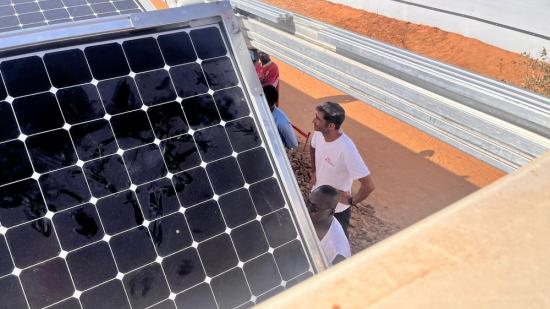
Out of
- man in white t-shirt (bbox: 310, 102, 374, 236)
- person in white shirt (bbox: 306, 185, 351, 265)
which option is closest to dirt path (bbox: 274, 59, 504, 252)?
man in white t-shirt (bbox: 310, 102, 374, 236)

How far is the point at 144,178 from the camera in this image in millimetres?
2916

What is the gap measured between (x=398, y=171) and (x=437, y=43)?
9.16 meters

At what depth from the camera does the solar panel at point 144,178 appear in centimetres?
261

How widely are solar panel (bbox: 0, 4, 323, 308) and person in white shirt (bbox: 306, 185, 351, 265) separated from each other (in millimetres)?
1065

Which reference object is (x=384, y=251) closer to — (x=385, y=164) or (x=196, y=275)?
(x=196, y=275)

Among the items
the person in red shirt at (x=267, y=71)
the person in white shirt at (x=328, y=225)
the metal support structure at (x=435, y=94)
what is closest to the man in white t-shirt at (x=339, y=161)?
the person in white shirt at (x=328, y=225)

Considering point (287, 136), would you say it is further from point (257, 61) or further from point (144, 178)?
point (144, 178)

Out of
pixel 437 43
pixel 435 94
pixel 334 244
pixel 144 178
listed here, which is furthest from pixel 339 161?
pixel 437 43

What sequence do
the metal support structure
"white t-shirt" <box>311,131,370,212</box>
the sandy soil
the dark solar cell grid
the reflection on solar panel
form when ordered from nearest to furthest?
1. the metal support structure
2. the dark solar cell grid
3. "white t-shirt" <box>311,131,370,212</box>
4. the reflection on solar panel
5. the sandy soil

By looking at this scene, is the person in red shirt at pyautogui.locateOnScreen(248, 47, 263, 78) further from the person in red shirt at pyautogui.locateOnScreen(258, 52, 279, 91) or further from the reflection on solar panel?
the reflection on solar panel

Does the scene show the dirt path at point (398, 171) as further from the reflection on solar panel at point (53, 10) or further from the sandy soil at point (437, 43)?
the reflection on solar panel at point (53, 10)

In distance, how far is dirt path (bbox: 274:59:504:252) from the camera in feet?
23.9

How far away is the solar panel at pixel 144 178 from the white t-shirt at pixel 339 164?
1.96 m

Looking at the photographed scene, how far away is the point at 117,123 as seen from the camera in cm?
294
